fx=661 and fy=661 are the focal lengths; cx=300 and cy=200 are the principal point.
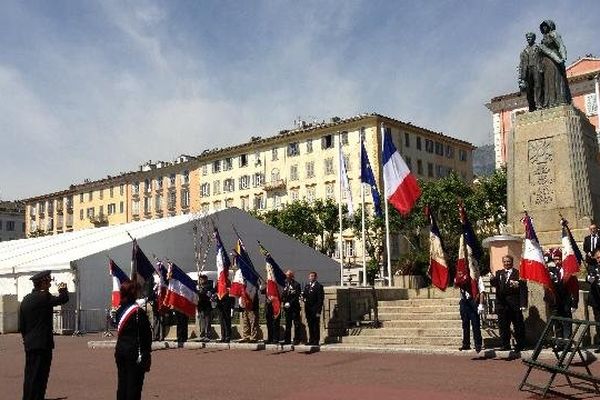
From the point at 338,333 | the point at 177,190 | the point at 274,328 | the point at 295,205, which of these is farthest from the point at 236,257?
the point at 177,190

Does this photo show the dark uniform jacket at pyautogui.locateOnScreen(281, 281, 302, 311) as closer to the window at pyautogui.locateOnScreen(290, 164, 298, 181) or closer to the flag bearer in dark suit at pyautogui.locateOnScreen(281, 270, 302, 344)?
the flag bearer in dark suit at pyautogui.locateOnScreen(281, 270, 302, 344)

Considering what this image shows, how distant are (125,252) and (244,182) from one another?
53.2 meters

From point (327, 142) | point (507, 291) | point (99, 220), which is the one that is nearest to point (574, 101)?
point (327, 142)

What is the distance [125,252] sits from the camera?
29.5 meters

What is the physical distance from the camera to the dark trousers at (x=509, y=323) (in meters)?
12.9

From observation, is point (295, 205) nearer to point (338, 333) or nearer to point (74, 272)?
point (74, 272)

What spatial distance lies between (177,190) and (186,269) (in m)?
59.4

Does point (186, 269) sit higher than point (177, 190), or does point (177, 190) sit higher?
point (177, 190)

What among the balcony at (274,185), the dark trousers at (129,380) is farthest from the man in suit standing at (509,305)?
the balcony at (274,185)

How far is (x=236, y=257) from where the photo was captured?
17609mm

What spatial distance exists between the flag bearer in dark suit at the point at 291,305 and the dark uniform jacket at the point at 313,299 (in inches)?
12.3

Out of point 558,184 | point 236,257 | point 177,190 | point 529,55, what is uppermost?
point 177,190

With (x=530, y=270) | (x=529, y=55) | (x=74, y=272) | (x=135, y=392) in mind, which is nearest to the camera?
(x=135, y=392)

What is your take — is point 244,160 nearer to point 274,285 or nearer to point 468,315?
point 274,285
